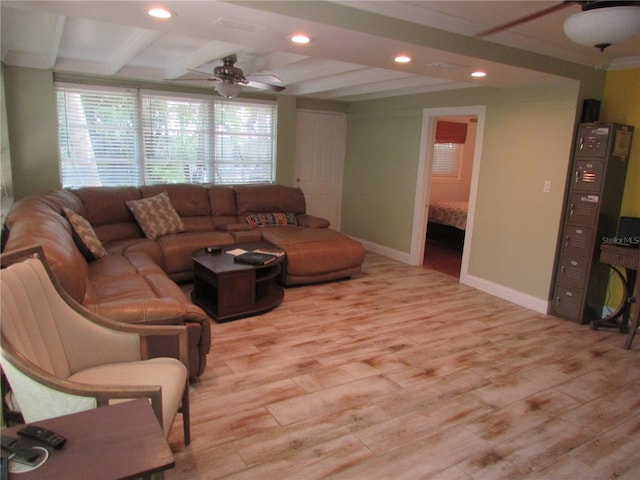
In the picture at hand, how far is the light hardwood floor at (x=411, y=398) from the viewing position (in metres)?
2.18

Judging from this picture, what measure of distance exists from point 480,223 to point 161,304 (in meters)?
3.75

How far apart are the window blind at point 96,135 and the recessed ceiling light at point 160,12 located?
331 cm

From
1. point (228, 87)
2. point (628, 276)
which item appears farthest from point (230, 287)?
point (628, 276)

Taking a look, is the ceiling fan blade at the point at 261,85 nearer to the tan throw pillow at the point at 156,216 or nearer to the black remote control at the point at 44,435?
the tan throw pillow at the point at 156,216

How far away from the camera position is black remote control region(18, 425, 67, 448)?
4.08 ft

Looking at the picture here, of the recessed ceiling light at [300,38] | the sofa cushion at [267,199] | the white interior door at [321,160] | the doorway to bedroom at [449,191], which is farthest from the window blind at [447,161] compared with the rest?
the recessed ceiling light at [300,38]

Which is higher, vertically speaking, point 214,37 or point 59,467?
point 214,37

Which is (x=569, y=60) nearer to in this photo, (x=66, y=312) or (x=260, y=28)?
(x=260, y=28)

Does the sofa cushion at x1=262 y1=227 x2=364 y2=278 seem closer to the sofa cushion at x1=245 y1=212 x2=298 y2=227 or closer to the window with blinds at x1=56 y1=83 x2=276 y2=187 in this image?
the sofa cushion at x1=245 y1=212 x2=298 y2=227

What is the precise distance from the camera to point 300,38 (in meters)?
2.69

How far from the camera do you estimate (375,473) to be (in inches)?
82.5

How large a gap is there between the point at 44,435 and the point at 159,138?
4876 millimetres

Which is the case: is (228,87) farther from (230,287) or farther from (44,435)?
(44,435)

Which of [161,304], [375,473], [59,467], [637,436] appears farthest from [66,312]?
[637,436]
